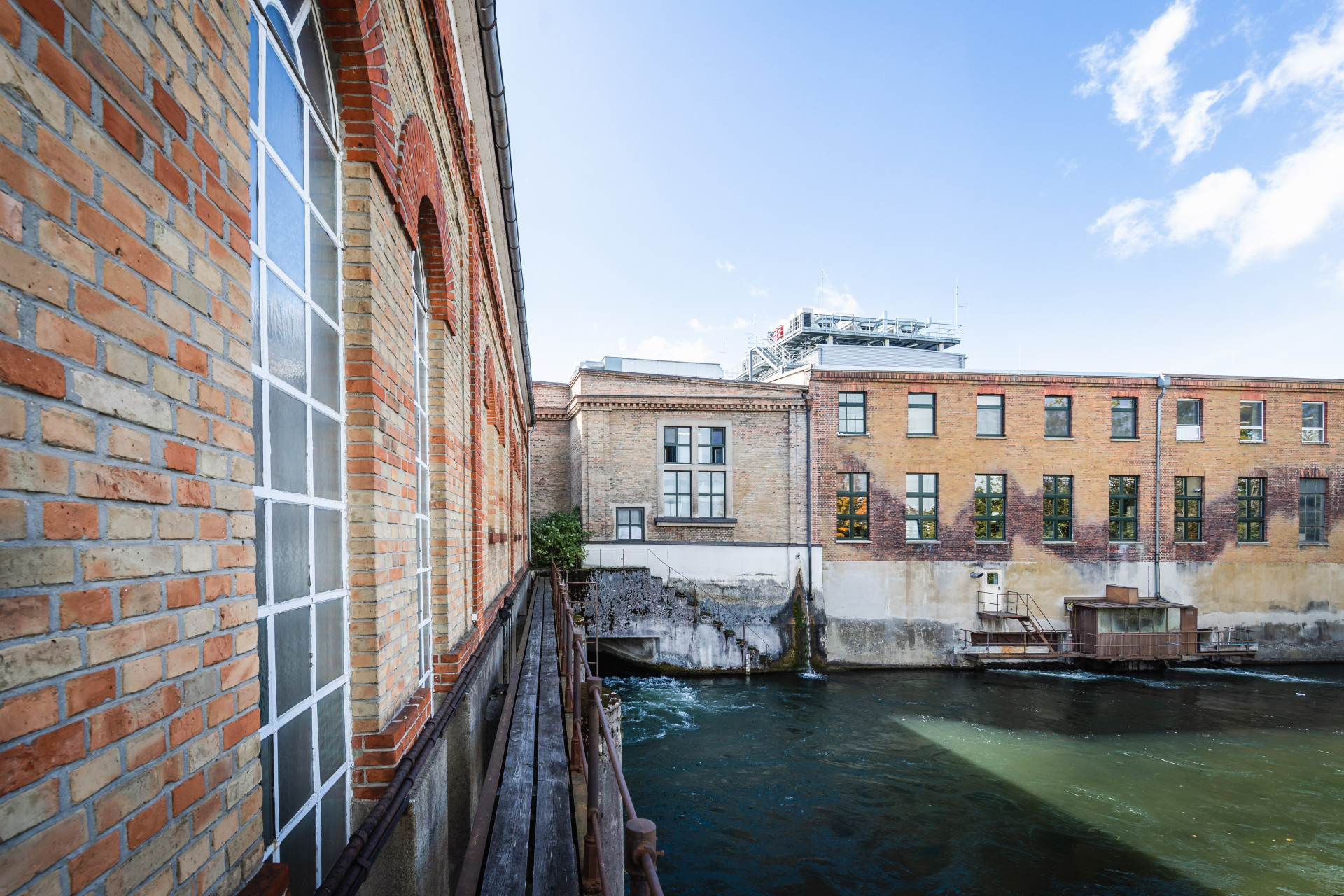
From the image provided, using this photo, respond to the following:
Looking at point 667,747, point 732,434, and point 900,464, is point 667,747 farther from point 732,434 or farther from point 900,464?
point 900,464

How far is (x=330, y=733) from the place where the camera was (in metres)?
2.48

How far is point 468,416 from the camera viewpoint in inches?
237

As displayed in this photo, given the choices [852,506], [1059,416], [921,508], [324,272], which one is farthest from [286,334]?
[1059,416]

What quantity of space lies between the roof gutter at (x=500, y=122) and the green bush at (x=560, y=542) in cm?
1181

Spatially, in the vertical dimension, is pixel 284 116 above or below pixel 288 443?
above

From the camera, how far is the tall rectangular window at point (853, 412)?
21578 millimetres

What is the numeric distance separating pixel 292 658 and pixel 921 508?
21.6 metres

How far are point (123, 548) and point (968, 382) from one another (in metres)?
23.3

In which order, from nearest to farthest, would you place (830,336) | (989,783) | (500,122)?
1. (500,122)
2. (989,783)
3. (830,336)

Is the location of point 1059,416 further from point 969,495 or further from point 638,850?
point 638,850

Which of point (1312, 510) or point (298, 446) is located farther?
point (1312, 510)

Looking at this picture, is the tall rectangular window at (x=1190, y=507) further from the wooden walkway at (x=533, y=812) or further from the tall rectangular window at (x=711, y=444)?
the wooden walkway at (x=533, y=812)

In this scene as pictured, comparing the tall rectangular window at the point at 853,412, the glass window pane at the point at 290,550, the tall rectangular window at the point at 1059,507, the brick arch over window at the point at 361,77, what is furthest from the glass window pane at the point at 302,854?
the tall rectangular window at the point at 1059,507

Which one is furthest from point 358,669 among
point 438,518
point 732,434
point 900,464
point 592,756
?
point 900,464
